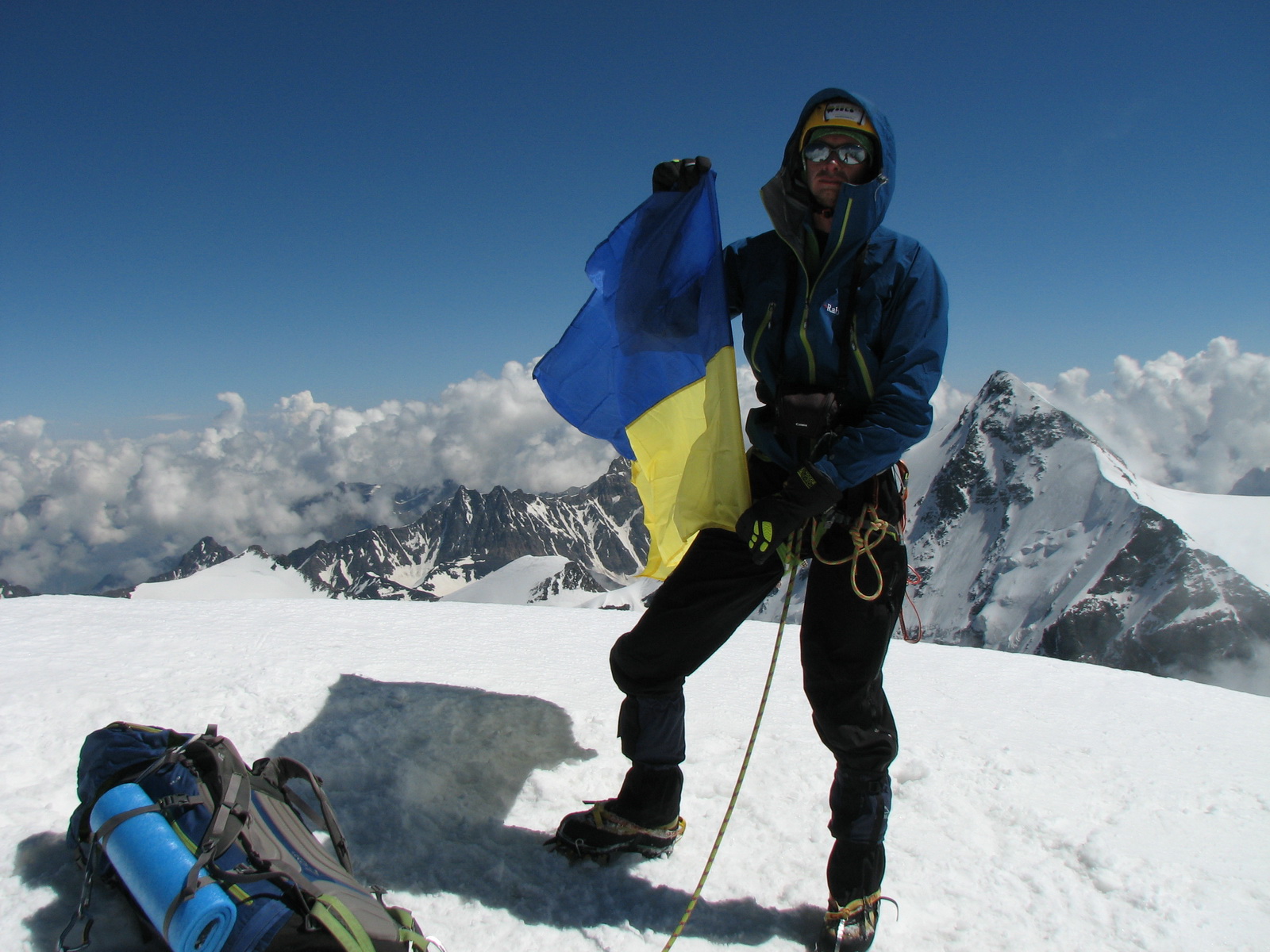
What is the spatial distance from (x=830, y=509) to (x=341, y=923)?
2.50 metres

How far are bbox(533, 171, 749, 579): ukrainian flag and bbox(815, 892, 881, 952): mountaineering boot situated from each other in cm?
177

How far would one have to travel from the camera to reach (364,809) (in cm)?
Result: 346

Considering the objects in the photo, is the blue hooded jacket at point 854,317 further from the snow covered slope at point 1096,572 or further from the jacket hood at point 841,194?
the snow covered slope at point 1096,572

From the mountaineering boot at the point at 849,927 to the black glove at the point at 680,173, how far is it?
3580 mm

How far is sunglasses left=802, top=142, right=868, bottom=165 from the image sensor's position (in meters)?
3.10

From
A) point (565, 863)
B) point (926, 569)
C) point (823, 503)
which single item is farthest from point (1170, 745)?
point (926, 569)

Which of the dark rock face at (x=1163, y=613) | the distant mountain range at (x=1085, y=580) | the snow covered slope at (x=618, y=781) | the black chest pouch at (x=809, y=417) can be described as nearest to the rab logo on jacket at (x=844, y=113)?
the black chest pouch at (x=809, y=417)

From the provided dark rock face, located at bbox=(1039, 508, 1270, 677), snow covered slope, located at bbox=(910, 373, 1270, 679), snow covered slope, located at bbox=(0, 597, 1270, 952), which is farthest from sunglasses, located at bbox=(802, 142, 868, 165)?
dark rock face, located at bbox=(1039, 508, 1270, 677)

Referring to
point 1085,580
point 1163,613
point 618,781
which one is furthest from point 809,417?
point 1085,580

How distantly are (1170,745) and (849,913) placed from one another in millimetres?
3584

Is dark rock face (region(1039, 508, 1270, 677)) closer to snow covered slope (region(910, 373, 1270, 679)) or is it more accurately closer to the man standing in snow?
snow covered slope (region(910, 373, 1270, 679))

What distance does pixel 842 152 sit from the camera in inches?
122

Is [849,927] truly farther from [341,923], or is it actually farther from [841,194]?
[841,194]

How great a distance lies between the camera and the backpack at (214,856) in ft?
6.95
